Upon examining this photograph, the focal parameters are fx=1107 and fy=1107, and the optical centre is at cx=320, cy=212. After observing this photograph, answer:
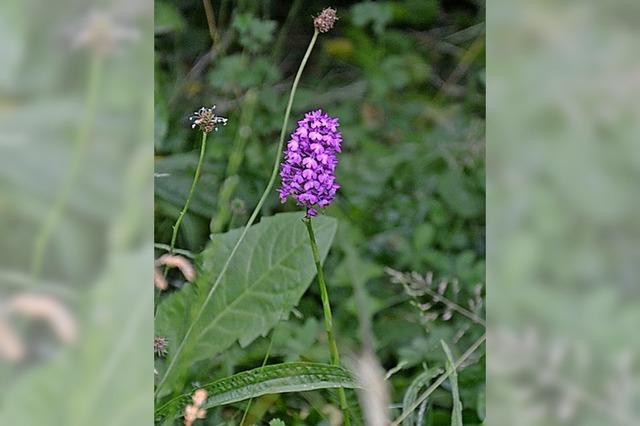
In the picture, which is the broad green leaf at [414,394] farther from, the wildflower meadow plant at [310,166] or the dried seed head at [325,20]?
the dried seed head at [325,20]

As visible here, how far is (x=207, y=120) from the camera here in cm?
68

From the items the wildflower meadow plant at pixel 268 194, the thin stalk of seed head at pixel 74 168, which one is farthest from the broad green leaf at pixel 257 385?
the thin stalk of seed head at pixel 74 168

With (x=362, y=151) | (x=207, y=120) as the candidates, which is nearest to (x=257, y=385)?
(x=207, y=120)

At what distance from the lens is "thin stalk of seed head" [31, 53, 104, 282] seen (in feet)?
2.26

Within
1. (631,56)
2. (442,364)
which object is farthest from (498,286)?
(631,56)

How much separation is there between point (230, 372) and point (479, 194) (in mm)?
373

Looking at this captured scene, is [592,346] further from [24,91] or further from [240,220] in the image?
[24,91]

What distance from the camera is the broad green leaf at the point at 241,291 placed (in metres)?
0.68

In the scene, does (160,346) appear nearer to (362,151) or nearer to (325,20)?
(325,20)

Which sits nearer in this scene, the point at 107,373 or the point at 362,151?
the point at 107,373

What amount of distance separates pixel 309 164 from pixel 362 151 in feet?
0.90

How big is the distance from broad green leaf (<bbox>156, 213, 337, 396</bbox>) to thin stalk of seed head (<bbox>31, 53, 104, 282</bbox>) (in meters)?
0.09

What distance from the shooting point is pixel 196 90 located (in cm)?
81

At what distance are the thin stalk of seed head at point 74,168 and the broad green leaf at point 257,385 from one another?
0.39ft
